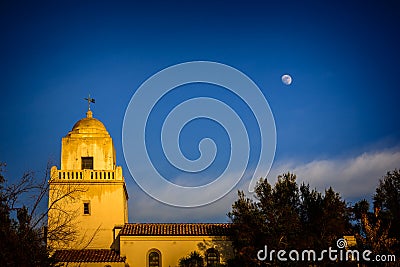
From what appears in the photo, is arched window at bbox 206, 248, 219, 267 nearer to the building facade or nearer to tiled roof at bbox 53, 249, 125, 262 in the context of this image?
the building facade

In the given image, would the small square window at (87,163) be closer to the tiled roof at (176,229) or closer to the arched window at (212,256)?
the tiled roof at (176,229)

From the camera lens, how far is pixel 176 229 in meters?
37.5

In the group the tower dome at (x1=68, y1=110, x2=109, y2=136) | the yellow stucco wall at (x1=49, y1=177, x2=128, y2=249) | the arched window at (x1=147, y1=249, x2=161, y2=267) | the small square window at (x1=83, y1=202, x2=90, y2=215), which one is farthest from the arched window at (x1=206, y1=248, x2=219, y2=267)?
the tower dome at (x1=68, y1=110, x2=109, y2=136)

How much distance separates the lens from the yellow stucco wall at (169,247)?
36.0 m

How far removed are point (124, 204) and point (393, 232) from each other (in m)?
19.9

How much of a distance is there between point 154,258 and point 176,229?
8.41ft

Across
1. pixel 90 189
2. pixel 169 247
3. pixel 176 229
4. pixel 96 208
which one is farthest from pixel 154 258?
pixel 90 189

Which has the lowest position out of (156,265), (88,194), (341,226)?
(156,265)

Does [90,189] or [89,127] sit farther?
[89,127]

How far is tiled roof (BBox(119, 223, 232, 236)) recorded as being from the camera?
36.7 m

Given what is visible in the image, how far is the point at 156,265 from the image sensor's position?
36.2 m

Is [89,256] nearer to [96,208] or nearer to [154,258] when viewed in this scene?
[96,208]

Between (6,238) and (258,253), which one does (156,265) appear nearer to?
Answer: (258,253)

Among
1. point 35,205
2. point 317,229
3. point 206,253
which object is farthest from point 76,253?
point 35,205
